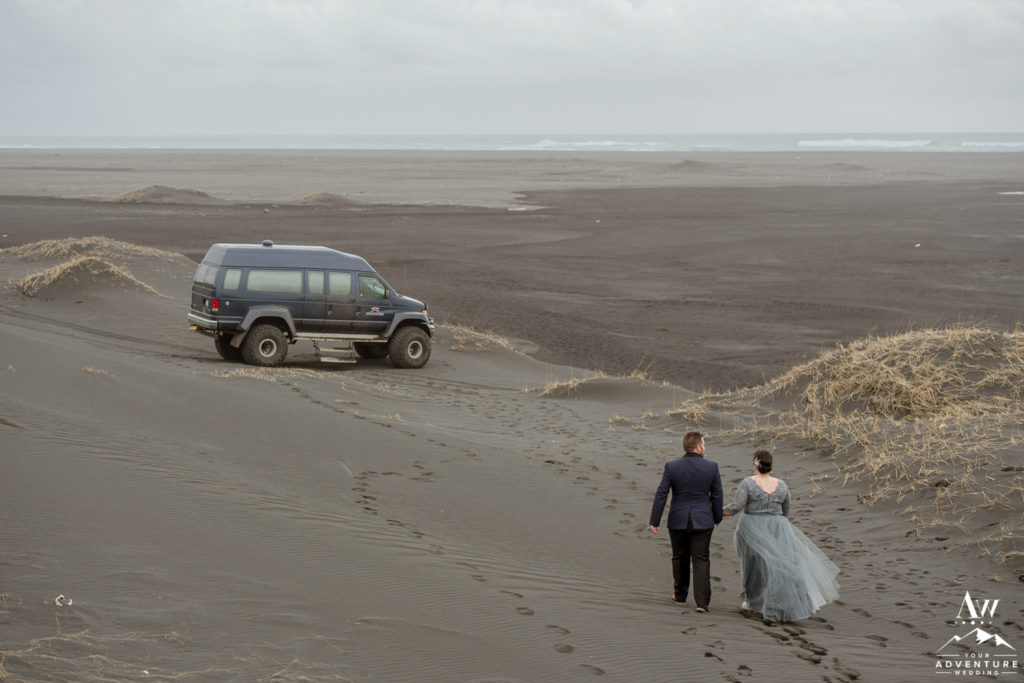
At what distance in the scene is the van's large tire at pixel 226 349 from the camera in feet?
62.7

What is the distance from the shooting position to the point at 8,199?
64.1 m

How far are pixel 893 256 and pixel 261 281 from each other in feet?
98.0

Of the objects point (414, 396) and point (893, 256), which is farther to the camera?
point (893, 256)

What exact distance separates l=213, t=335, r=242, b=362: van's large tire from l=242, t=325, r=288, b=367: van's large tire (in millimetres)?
494

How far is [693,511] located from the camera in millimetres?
8383

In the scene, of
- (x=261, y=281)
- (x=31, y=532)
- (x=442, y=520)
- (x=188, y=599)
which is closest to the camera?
(x=188, y=599)

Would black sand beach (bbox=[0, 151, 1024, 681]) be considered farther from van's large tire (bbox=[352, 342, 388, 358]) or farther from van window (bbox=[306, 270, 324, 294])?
van window (bbox=[306, 270, 324, 294])

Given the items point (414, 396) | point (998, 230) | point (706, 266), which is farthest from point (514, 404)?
point (998, 230)

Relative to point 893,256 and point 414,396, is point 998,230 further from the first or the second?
point 414,396

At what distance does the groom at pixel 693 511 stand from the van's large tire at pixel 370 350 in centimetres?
1313

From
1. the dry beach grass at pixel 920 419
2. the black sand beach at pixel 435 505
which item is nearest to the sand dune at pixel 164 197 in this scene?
the black sand beach at pixel 435 505

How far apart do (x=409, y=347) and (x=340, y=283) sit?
2.07 m

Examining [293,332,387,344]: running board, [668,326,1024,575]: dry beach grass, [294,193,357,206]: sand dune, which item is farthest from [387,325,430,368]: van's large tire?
[294,193,357,206]: sand dune

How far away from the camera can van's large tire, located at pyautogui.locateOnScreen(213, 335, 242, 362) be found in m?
19.1
